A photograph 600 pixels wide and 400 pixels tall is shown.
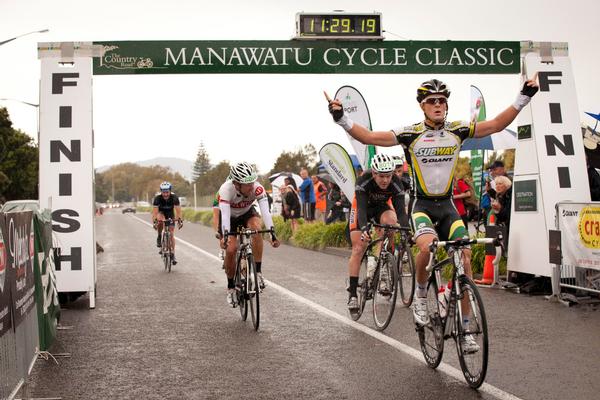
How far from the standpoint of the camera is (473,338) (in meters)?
5.87

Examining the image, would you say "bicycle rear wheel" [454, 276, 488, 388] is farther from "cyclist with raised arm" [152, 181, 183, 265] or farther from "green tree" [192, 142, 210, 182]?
"green tree" [192, 142, 210, 182]

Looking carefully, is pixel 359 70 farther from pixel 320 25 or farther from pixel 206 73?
pixel 206 73

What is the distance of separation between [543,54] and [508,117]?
6140mm

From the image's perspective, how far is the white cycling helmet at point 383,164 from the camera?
29.5ft

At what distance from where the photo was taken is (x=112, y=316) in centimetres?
1009

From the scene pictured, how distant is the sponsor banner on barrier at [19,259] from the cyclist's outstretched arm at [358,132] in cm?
289

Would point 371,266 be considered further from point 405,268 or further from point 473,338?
point 473,338

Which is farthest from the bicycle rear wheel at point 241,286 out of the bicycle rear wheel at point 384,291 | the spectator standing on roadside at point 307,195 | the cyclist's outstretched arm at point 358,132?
the spectator standing on roadside at point 307,195

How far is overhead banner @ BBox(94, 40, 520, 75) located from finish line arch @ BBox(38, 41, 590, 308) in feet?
0.06

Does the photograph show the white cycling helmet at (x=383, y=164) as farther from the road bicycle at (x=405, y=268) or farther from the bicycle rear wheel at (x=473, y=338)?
the bicycle rear wheel at (x=473, y=338)

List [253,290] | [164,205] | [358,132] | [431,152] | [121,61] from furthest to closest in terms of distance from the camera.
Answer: [164,205], [121,61], [253,290], [358,132], [431,152]

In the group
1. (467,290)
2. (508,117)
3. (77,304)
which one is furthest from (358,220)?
(77,304)

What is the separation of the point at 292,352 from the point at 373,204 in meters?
2.95

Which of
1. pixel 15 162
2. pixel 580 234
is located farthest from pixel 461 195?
pixel 15 162
